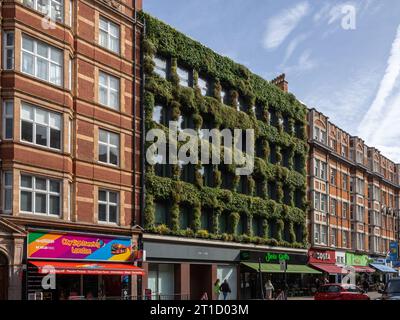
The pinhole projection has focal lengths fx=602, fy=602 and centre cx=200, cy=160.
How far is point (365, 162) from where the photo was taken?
7531cm

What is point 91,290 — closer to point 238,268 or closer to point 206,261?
point 206,261

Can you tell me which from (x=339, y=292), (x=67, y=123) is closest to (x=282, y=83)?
(x=339, y=292)

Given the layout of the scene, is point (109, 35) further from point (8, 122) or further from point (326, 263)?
point (326, 263)

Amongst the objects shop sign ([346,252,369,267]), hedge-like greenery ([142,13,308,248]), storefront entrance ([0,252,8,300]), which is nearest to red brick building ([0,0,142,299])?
storefront entrance ([0,252,8,300])

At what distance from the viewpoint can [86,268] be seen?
2906cm

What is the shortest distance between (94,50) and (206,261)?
16.0 meters

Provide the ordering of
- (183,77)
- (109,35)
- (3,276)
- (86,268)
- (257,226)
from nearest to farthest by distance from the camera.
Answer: (3,276) → (86,268) → (109,35) → (183,77) → (257,226)

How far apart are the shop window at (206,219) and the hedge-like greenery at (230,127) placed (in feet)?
0.81

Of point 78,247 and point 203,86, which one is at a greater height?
point 203,86

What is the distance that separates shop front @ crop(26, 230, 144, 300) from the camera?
88.5 feet

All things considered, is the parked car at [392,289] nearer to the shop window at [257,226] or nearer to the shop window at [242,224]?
the shop window at [242,224]

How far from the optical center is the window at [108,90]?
33.2 metres

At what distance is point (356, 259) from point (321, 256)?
12924 millimetres

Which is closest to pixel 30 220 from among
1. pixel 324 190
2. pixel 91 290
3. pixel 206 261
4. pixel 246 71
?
pixel 91 290
